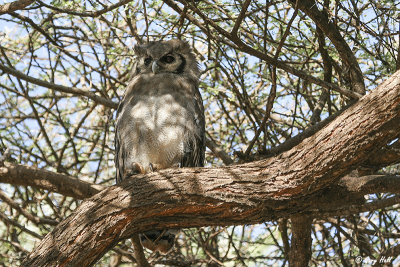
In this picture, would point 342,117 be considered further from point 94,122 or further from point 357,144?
point 94,122

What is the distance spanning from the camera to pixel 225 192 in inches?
125

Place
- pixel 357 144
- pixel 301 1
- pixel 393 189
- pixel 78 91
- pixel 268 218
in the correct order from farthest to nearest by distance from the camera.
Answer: pixel 78 91 → pixel 301 1 → pixel 393 189 → pixel 268 218 → pixel 357 144

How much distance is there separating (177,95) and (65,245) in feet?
6.52

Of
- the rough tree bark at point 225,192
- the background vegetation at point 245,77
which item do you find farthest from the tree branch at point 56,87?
the rough tree bark at point 225,192

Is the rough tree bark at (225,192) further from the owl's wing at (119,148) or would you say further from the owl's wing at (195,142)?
the owl's wing at (119,148)

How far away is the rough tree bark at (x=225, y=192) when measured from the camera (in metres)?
2.90

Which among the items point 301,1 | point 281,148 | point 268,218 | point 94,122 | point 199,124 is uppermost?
point 94,122

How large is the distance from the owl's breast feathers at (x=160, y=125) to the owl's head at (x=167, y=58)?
287 millimetres

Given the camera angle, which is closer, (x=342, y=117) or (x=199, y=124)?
(x=342, y=117)

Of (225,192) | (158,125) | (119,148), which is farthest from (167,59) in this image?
(225,192)

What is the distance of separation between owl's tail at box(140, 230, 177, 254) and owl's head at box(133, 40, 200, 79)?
5.26 feet

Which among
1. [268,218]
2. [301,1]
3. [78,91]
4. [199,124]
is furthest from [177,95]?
[268,218]

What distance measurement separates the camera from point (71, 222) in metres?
3.04

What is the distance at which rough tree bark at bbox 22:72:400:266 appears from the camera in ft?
9.52
